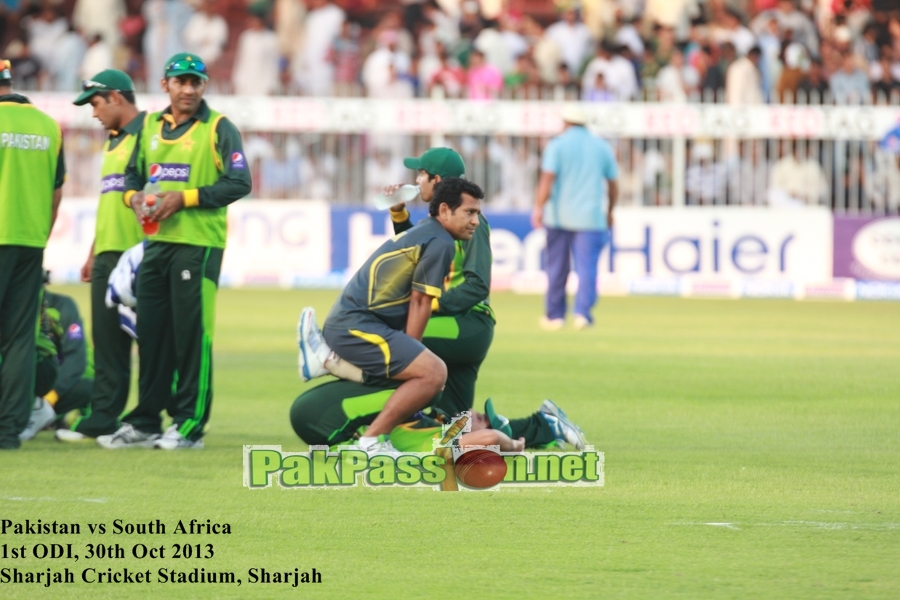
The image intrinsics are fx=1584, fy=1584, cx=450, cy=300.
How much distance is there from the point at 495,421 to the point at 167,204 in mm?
2144

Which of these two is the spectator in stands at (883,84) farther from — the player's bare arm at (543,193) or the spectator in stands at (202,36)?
the spectator in stands at (202,36)

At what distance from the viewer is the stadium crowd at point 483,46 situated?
74.3 ft

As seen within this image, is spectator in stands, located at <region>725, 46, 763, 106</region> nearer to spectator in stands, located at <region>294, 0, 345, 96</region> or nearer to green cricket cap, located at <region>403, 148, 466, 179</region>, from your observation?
spectator in stands, located at <region>294, 0, 345, 96</region>

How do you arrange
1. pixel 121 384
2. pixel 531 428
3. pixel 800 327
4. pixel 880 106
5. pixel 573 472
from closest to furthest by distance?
pixel 573 472 < pixel 531 428 < pixel 121 384 < pixel 800 327 < pixel 880 106

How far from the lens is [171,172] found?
29.2ft

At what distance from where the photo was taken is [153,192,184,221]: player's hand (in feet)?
28.3

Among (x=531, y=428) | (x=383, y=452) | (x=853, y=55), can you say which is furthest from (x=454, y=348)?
(x=853, y=55)

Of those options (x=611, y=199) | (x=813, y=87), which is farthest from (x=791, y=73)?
(x=611, y=199)

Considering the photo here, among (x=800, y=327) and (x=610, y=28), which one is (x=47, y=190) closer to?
(x=800, y=327)

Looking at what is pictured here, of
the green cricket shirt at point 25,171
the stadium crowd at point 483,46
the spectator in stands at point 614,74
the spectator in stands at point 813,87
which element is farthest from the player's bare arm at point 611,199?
the green cricket shirt at point 25,171

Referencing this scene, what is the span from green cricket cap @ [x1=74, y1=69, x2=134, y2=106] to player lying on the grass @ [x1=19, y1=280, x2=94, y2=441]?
3.59 ft

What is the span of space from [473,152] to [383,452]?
47.8 feet

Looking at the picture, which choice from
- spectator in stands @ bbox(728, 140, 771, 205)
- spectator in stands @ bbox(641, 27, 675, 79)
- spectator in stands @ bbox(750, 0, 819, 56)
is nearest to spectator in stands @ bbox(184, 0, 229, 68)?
spectator in stands @ bbox(641, 27, 675, 79)

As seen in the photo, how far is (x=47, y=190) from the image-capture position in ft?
29.3
